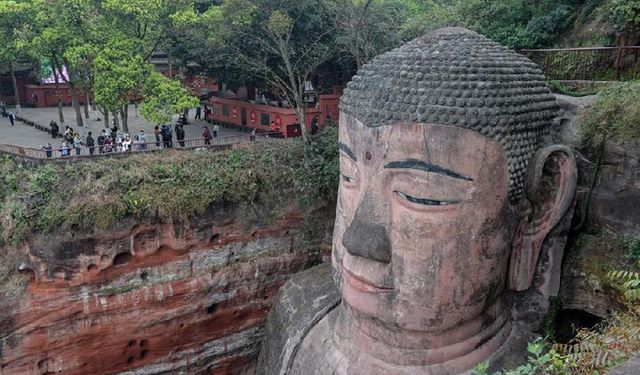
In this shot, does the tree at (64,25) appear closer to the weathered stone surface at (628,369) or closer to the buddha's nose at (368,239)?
the buddha's nose at (368,239)

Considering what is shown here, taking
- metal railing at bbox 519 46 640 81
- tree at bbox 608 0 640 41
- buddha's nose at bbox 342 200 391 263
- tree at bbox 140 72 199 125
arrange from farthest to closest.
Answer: tree at bbox 140 72 199 125 < tree at bbox 608 0 640 41 < metal railing at bbox 519 46 640 81 < buddha's nose at bbox 342 200 391 263

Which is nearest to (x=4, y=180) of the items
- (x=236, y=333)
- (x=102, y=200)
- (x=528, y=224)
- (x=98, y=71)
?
(x=102, y=200)

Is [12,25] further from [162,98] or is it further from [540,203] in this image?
[540,203]

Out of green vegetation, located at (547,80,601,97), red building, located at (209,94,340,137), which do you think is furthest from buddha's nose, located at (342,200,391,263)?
red building, located at (209,94,340,137)

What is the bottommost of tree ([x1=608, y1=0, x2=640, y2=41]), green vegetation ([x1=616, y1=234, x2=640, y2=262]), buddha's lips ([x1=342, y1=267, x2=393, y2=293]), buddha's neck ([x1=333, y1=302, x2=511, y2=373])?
buddha's neck ([x1=333, y1=302, x2=511, y2=373])

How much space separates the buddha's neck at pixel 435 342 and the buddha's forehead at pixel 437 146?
192cm

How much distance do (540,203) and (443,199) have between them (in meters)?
1.44

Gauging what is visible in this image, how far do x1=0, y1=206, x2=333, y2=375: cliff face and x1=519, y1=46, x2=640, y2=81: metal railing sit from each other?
6.23m

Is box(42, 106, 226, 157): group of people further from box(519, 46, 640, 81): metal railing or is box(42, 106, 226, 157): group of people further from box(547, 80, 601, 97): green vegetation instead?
box(547, 80, 601, 97): green vegetation

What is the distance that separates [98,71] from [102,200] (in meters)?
4.39

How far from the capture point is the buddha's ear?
6.30 metres

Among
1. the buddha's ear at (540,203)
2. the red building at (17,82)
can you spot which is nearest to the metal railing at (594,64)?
the buddha's ear at (540,203)

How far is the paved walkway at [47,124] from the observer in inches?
696

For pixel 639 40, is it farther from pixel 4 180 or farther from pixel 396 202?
pixel 4 180
